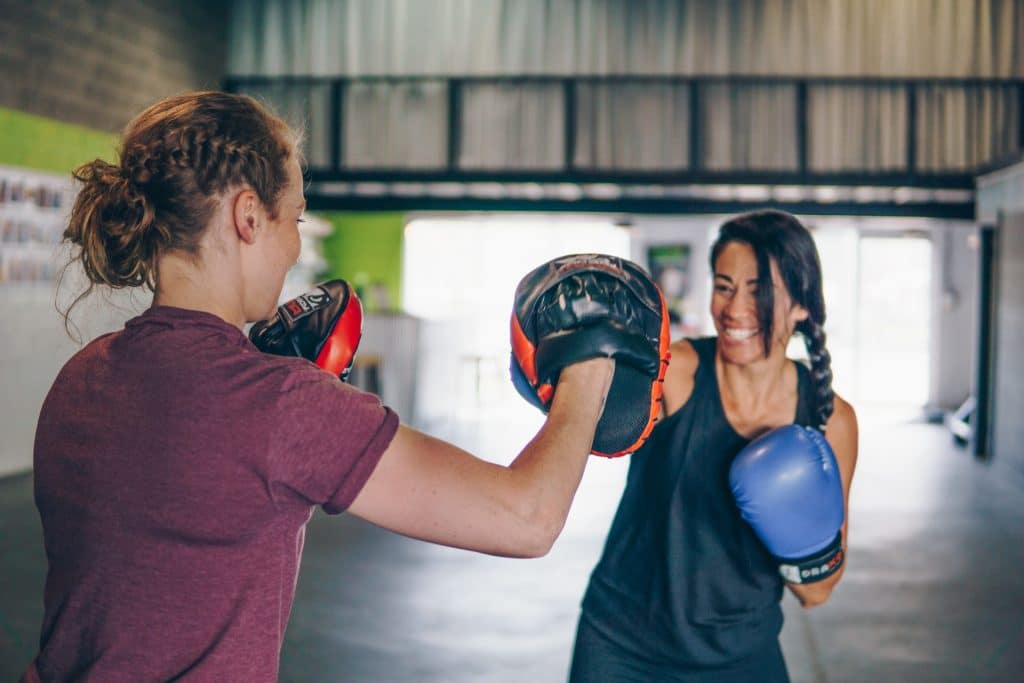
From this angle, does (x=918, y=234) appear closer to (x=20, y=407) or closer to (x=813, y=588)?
(x=20, y=407)

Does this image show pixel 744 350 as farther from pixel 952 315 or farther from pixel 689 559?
pixel 952 315

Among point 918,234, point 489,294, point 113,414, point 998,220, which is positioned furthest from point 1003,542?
point 489,294

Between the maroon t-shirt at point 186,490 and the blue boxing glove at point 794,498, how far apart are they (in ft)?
3.22

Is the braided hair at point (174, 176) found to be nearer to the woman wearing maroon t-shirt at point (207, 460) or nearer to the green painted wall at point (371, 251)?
the woman wearing maroon t-shirt at point (207, 460)

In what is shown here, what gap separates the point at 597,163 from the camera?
7934 millimetres

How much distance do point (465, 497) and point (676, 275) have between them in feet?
36.1

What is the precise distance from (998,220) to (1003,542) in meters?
3.05

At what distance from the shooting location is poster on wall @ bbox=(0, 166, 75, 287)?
5859 mm

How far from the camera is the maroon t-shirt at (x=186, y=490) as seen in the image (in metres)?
0.79

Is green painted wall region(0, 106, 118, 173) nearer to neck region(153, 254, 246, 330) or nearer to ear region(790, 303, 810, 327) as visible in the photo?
ear region(790, 303, 810, 327)

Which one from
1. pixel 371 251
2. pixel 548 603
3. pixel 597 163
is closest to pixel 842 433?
pixel 548 603

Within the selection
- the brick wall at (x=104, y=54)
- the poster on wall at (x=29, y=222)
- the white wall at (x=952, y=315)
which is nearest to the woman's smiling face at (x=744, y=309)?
the poster on wall at (x=29, y=222)

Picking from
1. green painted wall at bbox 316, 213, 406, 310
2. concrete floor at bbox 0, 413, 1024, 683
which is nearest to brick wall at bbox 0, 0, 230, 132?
concrete floor at bbox 0, 413, 1024, 683

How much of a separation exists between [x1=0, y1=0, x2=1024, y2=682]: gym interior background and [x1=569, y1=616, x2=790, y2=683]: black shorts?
2.46 m
